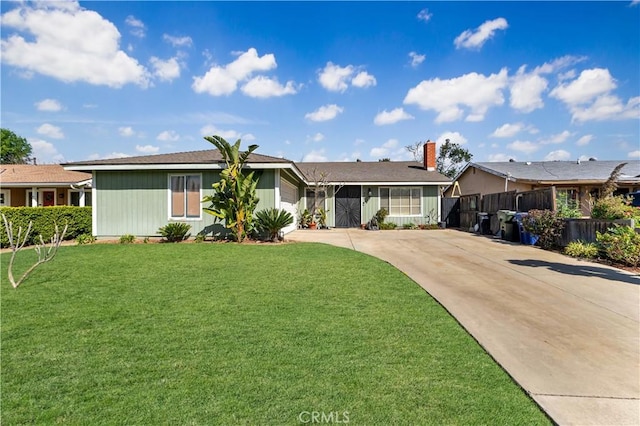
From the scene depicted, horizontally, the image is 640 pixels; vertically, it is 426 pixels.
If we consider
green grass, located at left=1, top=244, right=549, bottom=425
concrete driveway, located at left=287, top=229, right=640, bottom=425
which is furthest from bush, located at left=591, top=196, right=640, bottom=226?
green grass, located at left=1, top=244, right=549, bottom=425

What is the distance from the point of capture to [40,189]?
21.1m

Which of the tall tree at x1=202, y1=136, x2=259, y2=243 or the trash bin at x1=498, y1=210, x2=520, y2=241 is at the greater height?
the tall tree at x1=202, y1=136, x2=259, y2=243

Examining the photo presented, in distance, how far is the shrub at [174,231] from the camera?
11.6 metres

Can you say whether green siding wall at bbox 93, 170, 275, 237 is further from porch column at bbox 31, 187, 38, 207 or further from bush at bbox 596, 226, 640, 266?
bush at bbox 596, 226, 640, 266

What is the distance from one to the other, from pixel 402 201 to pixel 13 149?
2081 inches

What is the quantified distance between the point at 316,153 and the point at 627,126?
69.2 ft

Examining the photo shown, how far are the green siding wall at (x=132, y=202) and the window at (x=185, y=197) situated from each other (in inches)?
7.8

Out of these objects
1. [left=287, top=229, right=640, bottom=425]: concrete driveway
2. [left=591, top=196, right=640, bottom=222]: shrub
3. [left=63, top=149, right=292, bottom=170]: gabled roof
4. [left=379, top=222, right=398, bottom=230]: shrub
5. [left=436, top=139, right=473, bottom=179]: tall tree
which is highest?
[left=436, top=139, right=473, bottom=179]: tall tree

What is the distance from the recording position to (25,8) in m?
8.56

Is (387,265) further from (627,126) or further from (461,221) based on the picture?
(627,126)

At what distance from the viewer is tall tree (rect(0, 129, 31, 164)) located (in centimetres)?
4388

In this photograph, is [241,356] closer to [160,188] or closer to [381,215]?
[160,188]

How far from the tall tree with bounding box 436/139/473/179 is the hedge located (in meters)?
37.3

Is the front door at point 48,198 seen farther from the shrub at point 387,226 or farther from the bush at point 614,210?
the bush at point 614,210
